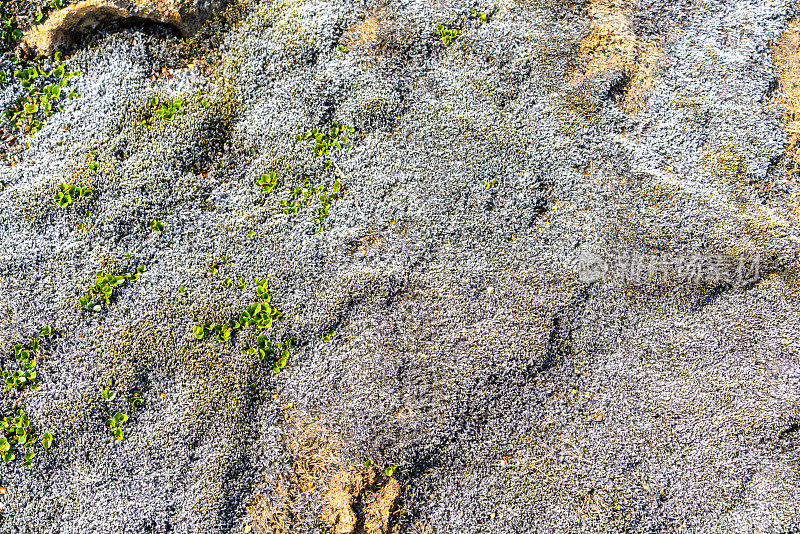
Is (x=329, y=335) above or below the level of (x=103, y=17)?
below

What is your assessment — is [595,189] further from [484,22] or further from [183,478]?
[183,478]

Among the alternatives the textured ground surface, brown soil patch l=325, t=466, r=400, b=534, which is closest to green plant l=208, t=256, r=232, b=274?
the textured ground surface

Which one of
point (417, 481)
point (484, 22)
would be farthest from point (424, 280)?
point (484, 22)

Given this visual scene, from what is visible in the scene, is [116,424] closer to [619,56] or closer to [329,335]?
[329,335]

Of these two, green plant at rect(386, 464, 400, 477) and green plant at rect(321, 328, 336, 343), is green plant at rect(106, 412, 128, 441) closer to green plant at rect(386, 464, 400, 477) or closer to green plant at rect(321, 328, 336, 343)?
green plant at rect(321, 328, 336, 343)

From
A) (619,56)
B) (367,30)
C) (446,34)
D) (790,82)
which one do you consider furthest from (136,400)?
(790,82)
